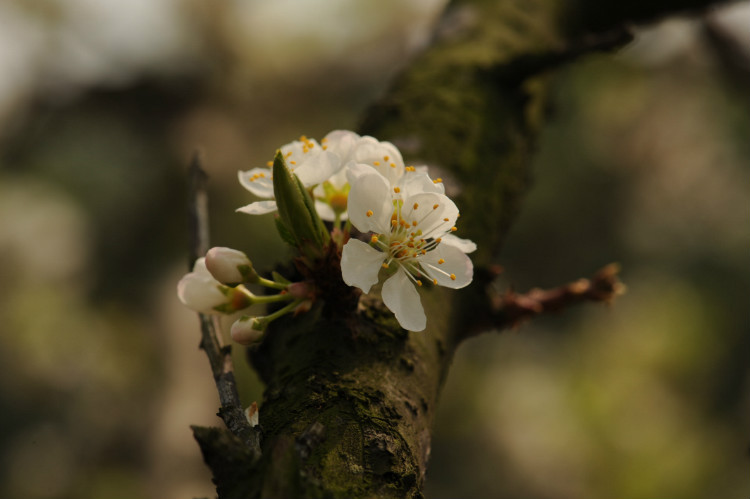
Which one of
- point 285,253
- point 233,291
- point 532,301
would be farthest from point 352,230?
point 285,253

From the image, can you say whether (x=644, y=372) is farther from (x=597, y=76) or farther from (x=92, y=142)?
(x=92, y=142)

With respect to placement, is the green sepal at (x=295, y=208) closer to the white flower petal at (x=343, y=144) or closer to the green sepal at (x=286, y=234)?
the green sepal at (x=286, y=234)

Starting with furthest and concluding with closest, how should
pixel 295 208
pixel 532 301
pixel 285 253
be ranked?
pixel 285 253
pixel 532 301
pixel 295 208

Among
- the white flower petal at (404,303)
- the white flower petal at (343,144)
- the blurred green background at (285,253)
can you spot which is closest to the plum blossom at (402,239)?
the white flower petal at (404,303)

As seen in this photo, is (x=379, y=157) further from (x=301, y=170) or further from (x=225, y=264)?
(x=225, y=264)

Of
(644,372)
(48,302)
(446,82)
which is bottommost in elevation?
(644,372)

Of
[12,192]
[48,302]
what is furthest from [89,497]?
[12,192]
